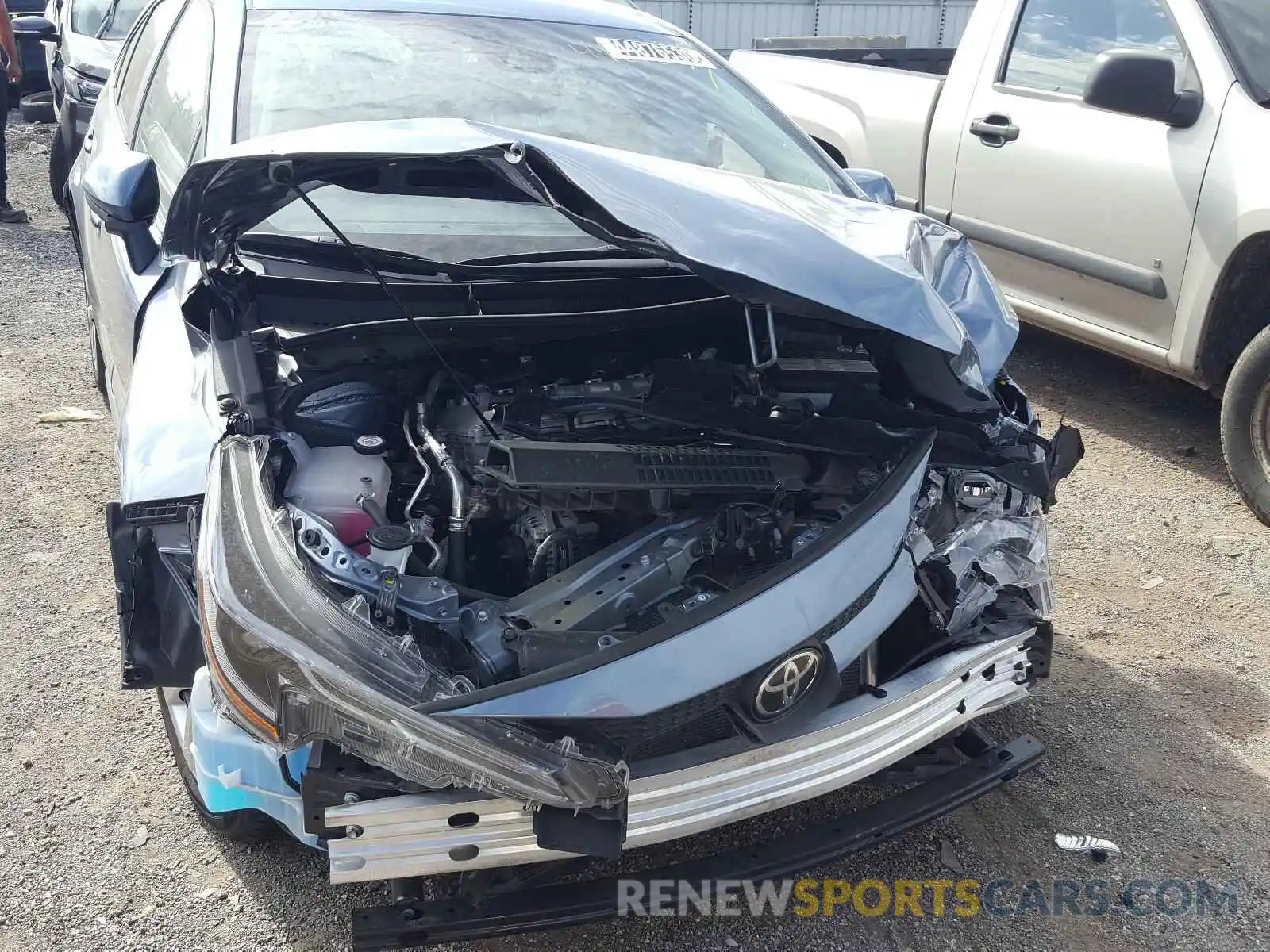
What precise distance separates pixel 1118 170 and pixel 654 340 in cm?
257

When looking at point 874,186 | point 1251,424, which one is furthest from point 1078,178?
point 874,186

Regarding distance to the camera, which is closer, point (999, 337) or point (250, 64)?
point (999, 337)

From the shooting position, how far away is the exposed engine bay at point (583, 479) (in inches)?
78.2

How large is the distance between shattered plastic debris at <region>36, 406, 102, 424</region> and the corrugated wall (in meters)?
9.75

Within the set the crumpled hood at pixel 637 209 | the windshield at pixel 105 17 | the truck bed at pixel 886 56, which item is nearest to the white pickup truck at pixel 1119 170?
the truck bed at pixel 886 56

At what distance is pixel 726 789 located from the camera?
1.96 m

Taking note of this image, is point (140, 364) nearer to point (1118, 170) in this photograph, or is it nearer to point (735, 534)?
point (735, 534)

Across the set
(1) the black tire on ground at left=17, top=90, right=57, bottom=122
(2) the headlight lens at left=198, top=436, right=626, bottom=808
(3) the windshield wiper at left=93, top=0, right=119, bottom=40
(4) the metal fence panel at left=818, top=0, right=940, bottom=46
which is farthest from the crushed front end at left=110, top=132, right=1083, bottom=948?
(4) the metal fence panel at left=818, top=0, right=940, bottom=46

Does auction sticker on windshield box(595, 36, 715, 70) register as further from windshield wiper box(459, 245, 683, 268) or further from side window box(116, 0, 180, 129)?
side window box(116, 0, 180, 129)

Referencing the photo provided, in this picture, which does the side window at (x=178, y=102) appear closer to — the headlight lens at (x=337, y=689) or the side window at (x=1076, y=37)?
the headlight lens at (x=337, y=689)

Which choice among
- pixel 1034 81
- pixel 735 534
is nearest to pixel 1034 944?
pixel 735 534

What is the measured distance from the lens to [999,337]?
2646 mm

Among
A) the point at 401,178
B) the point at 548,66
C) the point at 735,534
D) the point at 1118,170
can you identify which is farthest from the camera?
the point at 1118,170

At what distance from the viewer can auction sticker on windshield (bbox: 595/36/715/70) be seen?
3.35 metres
